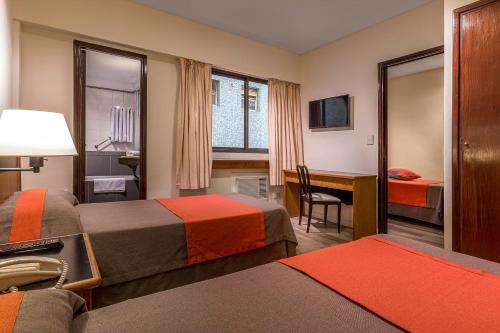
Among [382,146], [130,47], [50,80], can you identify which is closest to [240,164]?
[382,146]

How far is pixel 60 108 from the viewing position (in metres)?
2.72

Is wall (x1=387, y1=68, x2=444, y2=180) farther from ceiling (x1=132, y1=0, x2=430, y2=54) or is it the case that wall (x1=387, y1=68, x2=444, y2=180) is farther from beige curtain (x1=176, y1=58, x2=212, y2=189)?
beige curtain (x1=176, y1=58, x2=212, y2=189)

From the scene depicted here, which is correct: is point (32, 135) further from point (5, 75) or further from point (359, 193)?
point (359, 193)

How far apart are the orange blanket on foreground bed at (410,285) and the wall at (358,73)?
2.52 metres

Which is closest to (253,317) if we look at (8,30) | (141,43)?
(8,30)

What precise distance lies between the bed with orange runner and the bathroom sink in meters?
3.56

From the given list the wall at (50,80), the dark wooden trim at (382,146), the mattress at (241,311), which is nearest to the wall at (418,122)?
the dark wooden trim at (382,146)

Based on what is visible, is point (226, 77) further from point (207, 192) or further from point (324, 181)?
point (324, 181)

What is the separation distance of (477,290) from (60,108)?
10.9 ft

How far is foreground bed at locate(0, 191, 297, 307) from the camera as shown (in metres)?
1.45

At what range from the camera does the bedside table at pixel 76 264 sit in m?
0.82

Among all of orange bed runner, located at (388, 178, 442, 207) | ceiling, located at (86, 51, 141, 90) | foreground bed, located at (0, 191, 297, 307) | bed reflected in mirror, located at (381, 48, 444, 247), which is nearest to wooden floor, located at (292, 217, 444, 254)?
bed reflected in mirror, located at (381, 48, 444, 247)

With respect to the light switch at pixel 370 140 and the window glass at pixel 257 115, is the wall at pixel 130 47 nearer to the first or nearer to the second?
the window glass at pixel 257 115

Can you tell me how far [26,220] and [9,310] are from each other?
956 mm
